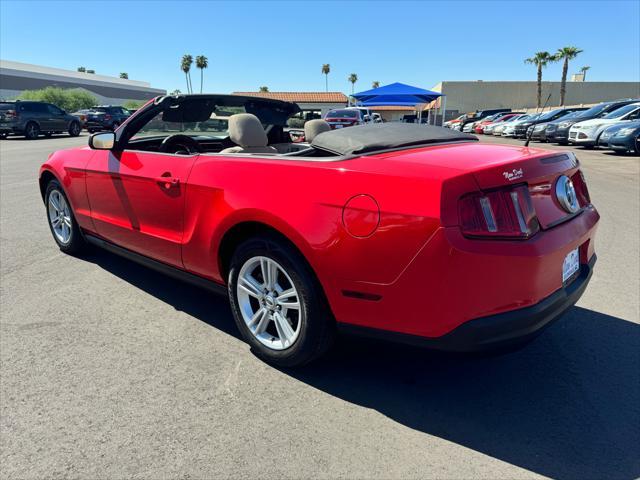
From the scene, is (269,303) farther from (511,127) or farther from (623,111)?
(511,127)

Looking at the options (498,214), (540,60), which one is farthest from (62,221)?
(540,60)

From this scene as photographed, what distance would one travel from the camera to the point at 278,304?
2668 mm

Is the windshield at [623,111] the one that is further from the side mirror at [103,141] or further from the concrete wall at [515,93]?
the concrete wall at [515,93]

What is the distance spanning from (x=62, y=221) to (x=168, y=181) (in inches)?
94.4

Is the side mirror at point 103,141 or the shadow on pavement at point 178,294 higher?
the side mirror at point 103,141

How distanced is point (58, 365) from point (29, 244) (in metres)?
3.06

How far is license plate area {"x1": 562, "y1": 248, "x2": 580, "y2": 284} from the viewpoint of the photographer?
2.36 meters

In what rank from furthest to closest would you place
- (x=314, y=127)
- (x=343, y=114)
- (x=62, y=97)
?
(x=62, y=97) → (x=343, y=114) → (x=314, y=127)

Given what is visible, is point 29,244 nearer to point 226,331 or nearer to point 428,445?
point 226,331

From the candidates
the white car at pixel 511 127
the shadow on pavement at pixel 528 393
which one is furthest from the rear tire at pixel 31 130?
the white car at pixel 511 127

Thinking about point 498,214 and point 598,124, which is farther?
point 598,124

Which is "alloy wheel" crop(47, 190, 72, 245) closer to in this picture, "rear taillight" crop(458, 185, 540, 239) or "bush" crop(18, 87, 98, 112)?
"rear taillight" crop(458, 185, 540, 239)

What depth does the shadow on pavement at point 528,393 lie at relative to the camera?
2084 millimetres

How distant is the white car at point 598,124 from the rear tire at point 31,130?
76.8 ft
